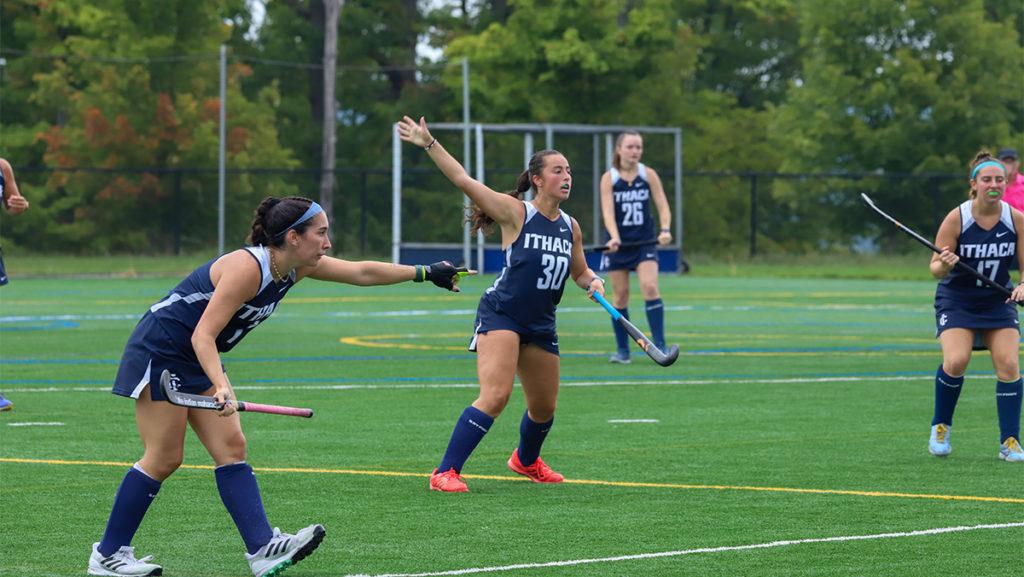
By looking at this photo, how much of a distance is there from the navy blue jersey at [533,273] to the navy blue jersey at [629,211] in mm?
8386

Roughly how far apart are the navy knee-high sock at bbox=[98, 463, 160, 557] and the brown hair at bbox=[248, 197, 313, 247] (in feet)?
3.65

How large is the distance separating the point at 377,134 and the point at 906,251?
17.2 metres

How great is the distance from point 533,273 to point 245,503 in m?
2.99

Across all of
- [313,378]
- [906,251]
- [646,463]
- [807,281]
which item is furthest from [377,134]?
[646,463]

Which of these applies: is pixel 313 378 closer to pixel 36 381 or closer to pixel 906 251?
pixel 36 381

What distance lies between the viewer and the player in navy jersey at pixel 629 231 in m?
18.3

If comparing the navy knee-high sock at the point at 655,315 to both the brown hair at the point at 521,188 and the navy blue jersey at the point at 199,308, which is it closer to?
the brown hair at the point at 521,188

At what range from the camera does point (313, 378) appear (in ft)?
54.4

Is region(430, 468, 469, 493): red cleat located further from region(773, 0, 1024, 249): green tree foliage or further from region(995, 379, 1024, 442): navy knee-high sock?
region(773, 0, 1024, 249): green tree foliage

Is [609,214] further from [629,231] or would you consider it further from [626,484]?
[626,484]

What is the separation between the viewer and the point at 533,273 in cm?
1009

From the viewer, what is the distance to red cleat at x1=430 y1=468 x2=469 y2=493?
9852 mm

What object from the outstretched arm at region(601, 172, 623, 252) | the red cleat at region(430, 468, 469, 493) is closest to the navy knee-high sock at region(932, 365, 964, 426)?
the red cleat at region(430, 468, 469, 493)

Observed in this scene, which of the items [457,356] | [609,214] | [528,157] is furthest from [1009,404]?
[528,157]
